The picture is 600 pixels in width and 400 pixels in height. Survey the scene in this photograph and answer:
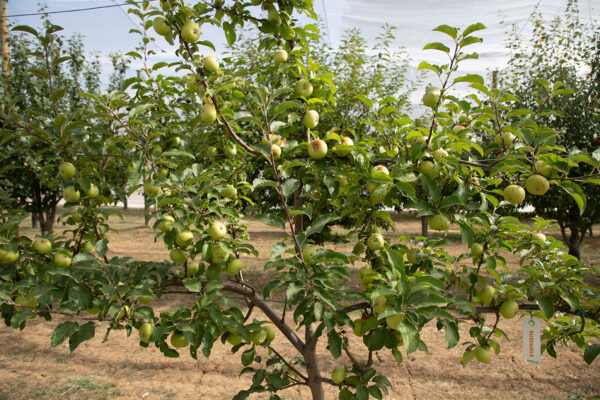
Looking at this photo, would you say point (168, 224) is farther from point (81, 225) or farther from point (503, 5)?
point (503, 5)

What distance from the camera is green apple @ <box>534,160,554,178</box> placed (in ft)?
3.49

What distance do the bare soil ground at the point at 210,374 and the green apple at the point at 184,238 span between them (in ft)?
6.14

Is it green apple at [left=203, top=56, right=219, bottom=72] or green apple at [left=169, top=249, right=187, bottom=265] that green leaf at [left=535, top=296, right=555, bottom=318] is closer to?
green apple at [left=169, top=249, right=187, bottom=265]

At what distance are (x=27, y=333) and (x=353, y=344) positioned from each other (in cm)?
331

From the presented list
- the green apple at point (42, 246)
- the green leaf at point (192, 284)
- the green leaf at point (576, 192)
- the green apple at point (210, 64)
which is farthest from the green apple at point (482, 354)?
the green apple at point (42, 246)

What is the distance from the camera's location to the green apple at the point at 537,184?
1.06 m

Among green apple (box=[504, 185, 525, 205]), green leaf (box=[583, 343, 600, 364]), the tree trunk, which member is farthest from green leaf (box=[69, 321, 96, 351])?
green leaf (box=[583, 343, 600, 364])

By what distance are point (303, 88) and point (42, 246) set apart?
117 centimetres

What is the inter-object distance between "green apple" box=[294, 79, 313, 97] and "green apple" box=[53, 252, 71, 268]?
1030 mm

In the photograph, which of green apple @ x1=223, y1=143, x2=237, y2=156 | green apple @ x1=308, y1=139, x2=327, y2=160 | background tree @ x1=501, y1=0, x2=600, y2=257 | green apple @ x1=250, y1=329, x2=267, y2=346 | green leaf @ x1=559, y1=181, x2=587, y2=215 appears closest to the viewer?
green leaf @ x1=559, y1=181, x2=587, y2=215

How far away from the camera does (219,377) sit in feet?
9.90

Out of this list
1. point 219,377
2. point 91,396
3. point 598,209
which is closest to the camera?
point 91,396

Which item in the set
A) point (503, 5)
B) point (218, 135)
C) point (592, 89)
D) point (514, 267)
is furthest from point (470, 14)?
point (218, 135)

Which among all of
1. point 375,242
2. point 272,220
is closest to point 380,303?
point 375,242
